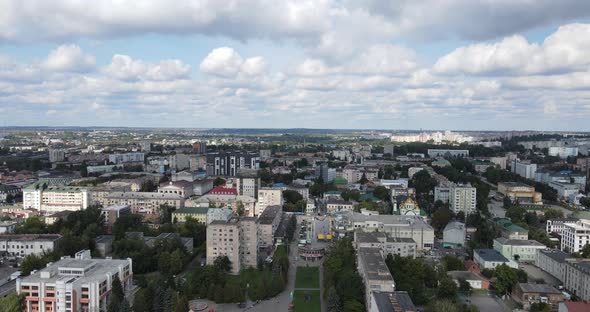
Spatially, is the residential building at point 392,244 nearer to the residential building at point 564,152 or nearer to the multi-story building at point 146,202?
the multi-story building at point 146,202

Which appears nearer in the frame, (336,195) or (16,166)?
(336,195)

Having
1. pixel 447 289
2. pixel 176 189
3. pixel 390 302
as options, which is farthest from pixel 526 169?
pixel 390 302

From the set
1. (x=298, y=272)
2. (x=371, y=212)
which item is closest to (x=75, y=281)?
(x=298, y=272)

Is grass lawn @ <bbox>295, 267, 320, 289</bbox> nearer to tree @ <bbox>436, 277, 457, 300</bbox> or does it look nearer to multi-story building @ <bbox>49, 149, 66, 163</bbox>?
tree @ <bbox>436, 277, 457, 300</bbox>

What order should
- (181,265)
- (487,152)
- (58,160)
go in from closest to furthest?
(181,265), (58,160), (487,152)

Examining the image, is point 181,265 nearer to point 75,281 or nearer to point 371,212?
point 75,281

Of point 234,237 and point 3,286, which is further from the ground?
point 234,237

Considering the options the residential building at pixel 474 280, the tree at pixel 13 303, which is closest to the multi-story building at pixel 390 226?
the residential building at pixel 474 280
